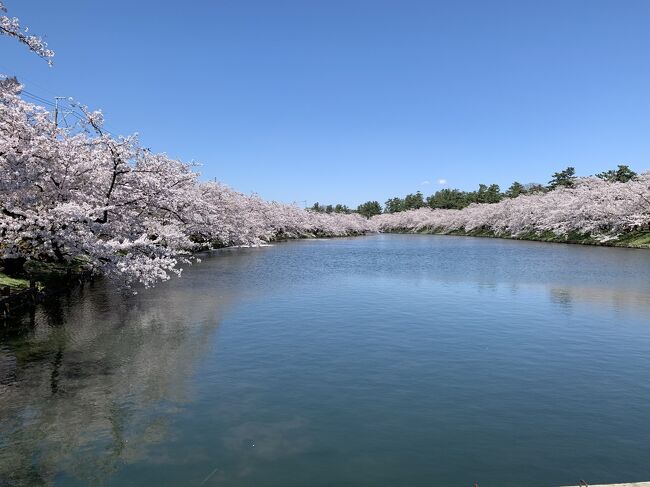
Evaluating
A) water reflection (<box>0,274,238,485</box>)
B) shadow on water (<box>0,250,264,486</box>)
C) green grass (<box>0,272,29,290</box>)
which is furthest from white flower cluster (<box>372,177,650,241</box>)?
green grass (<box>0,272,29,290</box>)

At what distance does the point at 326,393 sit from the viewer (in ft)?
41.7

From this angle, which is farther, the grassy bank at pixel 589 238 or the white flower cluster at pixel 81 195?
the grassy bank at pixel 589 238

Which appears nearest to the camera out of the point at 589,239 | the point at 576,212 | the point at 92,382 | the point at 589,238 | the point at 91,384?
the point at 91,384

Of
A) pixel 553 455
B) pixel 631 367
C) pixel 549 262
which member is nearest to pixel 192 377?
pixel 553 455

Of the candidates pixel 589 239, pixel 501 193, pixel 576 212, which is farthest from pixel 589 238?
pixel 501 193

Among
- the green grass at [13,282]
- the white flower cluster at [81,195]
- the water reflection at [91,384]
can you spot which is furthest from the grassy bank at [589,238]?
the green grass at [13,282]

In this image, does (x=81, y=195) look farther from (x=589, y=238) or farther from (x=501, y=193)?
(x=501, y=193)

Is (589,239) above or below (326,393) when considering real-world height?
above

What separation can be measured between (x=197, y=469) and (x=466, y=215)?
442 ft

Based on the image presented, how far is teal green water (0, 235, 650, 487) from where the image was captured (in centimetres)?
906

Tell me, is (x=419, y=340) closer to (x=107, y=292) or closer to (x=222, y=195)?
(x=107, y=292)

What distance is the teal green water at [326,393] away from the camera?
29.7 ft

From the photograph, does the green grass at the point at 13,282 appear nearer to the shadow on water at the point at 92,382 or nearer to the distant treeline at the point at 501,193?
the shadow on water at the point at 92,382

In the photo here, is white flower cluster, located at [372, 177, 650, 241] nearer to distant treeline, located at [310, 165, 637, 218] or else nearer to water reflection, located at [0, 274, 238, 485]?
distant treeline, located at [310, 165, 637, 218]
